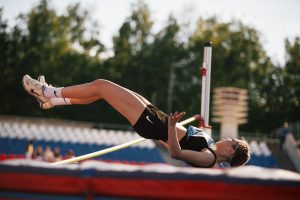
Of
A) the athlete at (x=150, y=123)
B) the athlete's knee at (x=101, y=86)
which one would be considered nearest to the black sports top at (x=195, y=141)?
the athlete at (x=150, y=123)

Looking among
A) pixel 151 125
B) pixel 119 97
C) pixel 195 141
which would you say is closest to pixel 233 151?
pixel 195 141

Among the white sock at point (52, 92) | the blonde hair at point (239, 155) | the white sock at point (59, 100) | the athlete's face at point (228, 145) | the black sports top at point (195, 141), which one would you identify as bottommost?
the blonde hair at point (239, 155)

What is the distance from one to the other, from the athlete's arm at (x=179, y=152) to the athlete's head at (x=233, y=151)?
41 cm

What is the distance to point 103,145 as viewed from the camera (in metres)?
13.5

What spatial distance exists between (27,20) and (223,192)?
30493mm

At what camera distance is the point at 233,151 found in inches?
151

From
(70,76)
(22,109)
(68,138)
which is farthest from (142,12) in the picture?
(68,138)

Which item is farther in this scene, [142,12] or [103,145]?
[142,12]

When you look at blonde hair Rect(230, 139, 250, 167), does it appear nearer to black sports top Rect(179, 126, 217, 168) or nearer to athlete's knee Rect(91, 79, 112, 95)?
black sports top Rect(179, 126, 217, 168)

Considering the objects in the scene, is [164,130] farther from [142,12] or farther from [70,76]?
[142,12]

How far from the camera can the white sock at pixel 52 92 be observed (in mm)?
3856

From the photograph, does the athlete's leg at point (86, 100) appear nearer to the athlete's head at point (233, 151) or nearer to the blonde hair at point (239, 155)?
the athlete's head at point (233, 151)

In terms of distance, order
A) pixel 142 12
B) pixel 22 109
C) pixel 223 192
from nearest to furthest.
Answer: pixel 223 192 < pixel 22 109 < pixel 142 12

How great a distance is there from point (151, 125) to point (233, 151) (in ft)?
2.56
